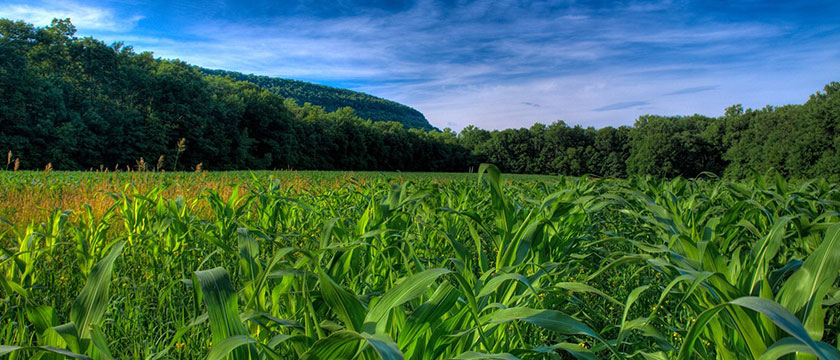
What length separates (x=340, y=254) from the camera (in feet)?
5.46

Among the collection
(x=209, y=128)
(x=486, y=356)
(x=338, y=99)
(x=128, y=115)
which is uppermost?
(x=338, y=99)

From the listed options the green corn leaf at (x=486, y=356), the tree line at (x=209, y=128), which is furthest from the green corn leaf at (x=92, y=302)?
the tree line at (x=209, y=128)

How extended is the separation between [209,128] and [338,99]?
6704cm

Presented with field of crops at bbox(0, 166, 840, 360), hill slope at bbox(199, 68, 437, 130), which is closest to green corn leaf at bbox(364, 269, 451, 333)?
field of crops at bbox(0, 166, 840, 360)

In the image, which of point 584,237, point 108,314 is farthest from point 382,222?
point 108,314

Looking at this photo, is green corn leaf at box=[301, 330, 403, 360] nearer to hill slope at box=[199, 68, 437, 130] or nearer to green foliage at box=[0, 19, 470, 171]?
green foliage at box=[0, 19, 470, 171]

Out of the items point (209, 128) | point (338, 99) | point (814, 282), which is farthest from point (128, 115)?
point (338, 99)

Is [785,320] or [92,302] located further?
[92,302]

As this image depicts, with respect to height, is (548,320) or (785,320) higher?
(785,320)

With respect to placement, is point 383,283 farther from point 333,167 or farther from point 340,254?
point 333,167

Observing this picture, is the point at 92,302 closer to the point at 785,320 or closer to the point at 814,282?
the point at 785,320

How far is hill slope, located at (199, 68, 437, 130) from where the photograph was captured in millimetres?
88875

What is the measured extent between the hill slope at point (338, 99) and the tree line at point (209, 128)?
31.7m

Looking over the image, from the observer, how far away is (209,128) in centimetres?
3681
